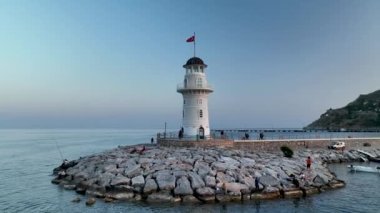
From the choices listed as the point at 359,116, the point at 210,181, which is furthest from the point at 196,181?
the point at 359,116

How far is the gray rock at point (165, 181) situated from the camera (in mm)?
22891

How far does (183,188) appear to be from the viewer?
2267 centimetres

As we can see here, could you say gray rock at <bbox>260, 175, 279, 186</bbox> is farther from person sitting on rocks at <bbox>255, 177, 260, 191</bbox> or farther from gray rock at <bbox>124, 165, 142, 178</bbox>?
gray rock at <bbox>124, 165, 142, 178</bbox>

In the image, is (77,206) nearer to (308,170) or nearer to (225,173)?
(225,173)

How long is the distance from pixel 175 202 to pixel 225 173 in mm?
4819

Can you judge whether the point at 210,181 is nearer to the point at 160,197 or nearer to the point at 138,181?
the point at 160,197

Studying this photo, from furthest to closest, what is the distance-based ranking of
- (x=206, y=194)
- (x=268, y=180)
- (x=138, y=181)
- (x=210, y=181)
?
(x=268, y=180) < (x=138, y=181) < (x=210, y=181) < (x=206, y=194)

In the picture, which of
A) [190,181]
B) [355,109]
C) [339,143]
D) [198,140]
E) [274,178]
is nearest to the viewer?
[190,181]

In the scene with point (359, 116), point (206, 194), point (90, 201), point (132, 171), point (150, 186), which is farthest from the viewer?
point (359, 116)

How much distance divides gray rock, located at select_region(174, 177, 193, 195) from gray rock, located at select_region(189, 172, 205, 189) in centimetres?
32

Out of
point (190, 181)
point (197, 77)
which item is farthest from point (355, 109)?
point (190, 181)

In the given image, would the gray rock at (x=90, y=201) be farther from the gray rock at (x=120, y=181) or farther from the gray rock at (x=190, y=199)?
the gray rock at (x=190, y=199)

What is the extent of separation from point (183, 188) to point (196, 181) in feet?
3.83

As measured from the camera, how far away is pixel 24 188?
94.3 ft
